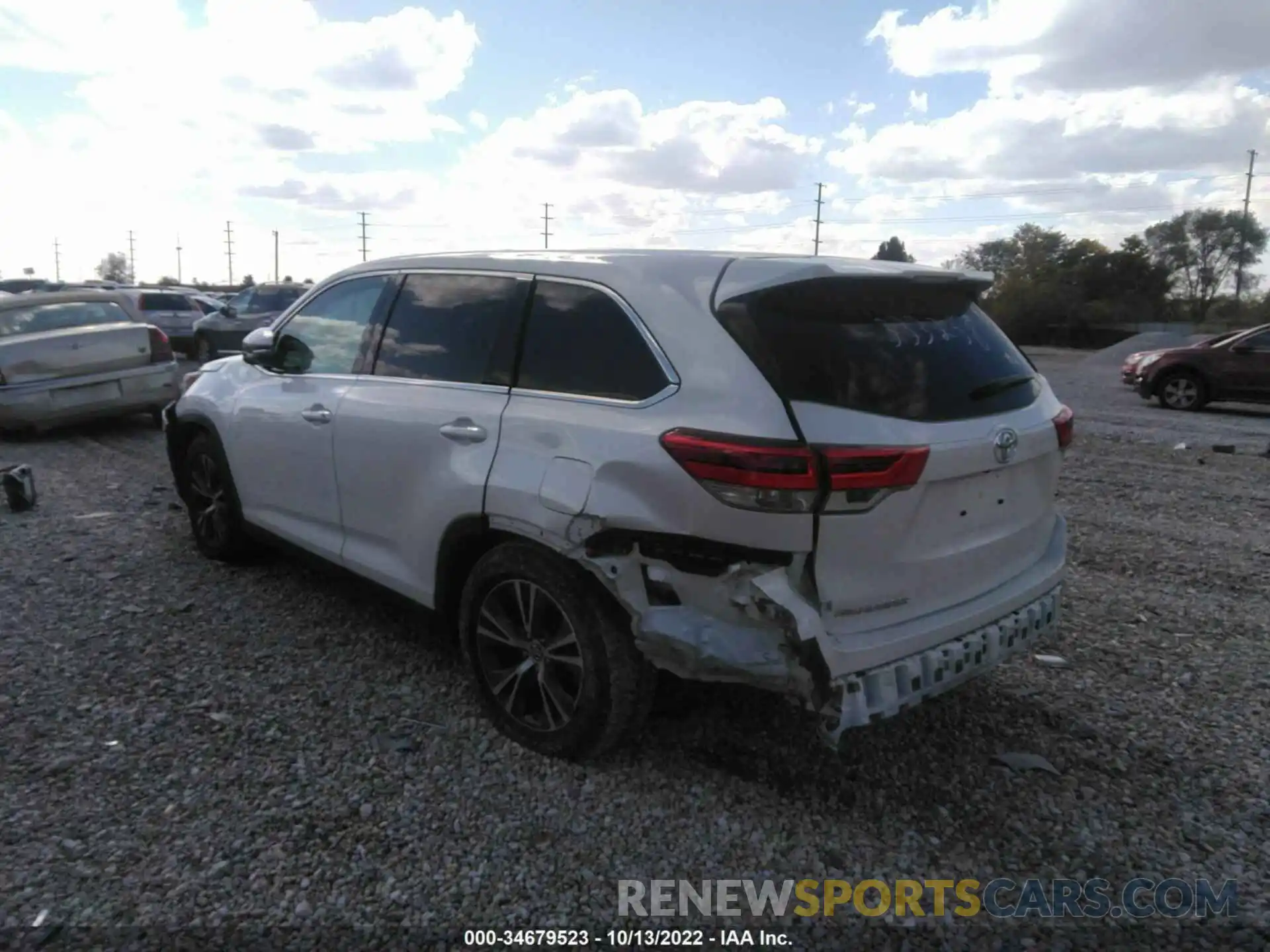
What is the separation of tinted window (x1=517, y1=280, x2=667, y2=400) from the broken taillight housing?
0.39 m

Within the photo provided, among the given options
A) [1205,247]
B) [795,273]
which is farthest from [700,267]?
[1205,247]

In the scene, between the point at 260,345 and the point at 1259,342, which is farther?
the point at 1259,342

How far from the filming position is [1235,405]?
16.5m

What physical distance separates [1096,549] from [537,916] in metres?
4.91

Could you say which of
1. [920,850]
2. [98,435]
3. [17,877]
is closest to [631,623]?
[920,850]

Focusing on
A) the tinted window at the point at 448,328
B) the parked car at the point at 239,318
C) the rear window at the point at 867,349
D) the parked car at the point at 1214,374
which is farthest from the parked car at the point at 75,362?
the parked car at the point at 1214,374

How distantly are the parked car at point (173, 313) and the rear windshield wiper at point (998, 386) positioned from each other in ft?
74.6

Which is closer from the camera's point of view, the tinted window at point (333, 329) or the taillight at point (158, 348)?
the tinted window at point (333, 329)

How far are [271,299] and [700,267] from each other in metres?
19.4

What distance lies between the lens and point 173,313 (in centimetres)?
2442

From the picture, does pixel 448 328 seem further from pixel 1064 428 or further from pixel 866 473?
pixel 1064 428

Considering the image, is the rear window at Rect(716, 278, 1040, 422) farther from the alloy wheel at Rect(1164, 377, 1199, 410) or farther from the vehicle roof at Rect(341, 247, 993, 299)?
the alloy wheel at Rect(1164, 377, 1199, 410)

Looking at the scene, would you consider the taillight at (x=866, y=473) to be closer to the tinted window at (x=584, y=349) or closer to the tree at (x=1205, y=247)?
the tinted window at (x=584, y=349)

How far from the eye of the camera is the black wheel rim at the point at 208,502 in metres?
5.50
